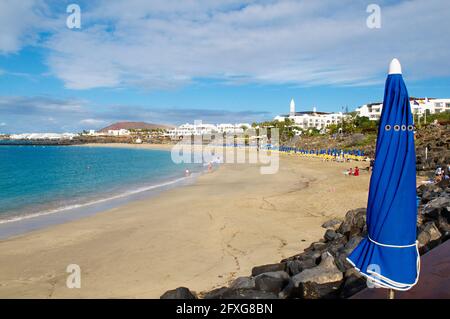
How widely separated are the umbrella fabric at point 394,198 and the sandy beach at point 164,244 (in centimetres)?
396

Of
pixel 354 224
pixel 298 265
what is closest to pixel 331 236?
pixel 354 224

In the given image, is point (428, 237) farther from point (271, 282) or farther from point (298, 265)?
point (271, 282)

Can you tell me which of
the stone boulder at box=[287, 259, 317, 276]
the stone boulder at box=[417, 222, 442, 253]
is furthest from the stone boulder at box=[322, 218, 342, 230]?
the stone boulder at box=[287, 259, 317, 276]

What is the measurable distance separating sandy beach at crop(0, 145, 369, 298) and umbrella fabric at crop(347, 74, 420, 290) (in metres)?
3.96

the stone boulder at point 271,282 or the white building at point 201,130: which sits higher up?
the white building at point 201,130

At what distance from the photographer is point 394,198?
3.32 m

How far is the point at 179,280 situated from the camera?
7145 millimetres

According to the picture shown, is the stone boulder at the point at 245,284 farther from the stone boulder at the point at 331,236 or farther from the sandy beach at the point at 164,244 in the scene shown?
the stone boulder at the point at 331,236

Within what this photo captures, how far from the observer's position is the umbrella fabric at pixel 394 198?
3.28 meters

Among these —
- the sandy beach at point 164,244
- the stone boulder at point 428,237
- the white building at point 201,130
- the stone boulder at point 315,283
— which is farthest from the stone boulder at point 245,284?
the white building at point 201,130

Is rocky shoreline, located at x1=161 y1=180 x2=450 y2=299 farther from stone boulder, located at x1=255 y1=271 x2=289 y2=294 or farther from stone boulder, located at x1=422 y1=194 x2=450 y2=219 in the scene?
stone boulder, located at x1=422 y1=194 x2=450 y2=219

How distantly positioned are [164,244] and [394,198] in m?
7.52

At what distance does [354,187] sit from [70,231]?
13795 millimetres
